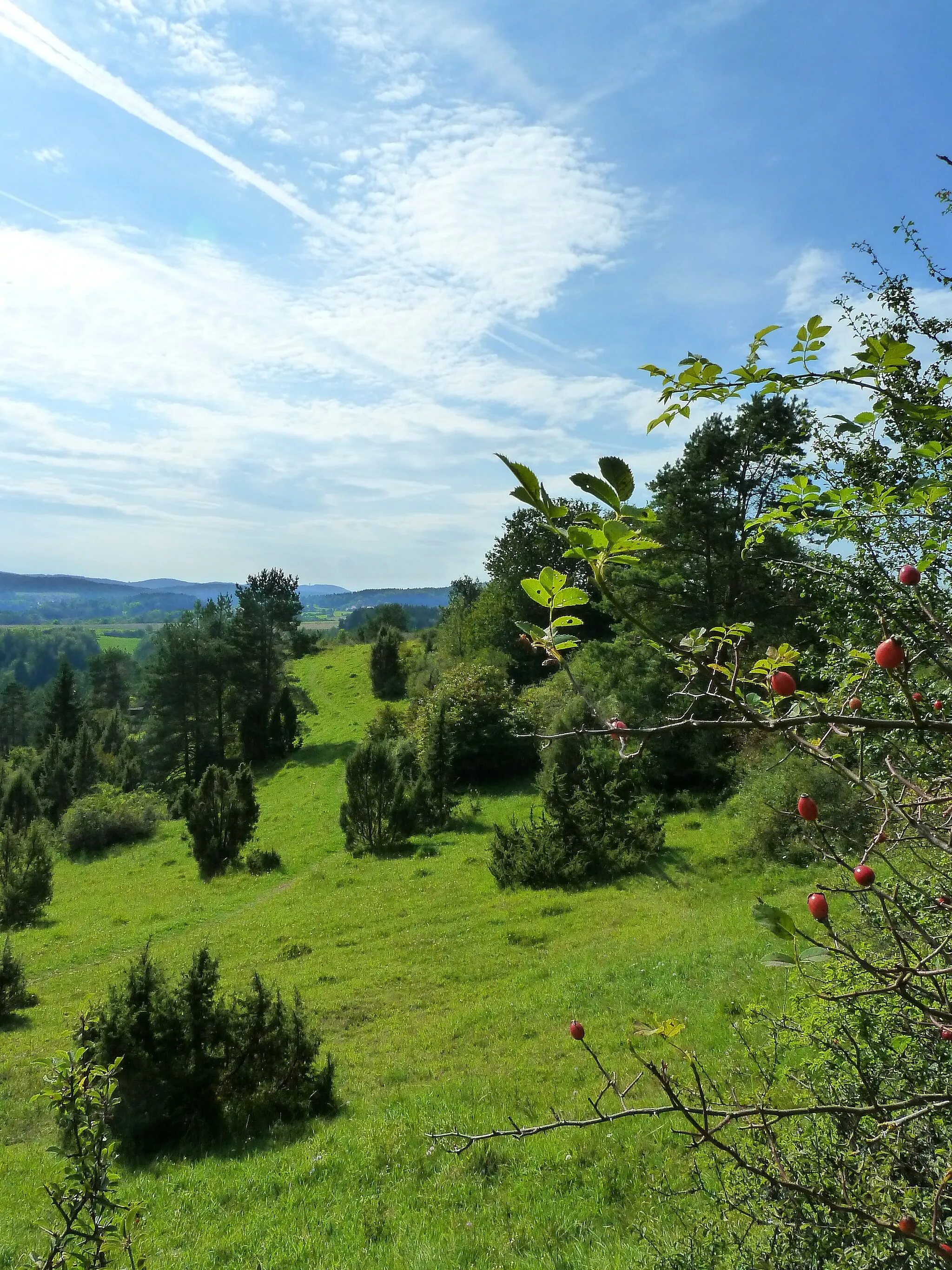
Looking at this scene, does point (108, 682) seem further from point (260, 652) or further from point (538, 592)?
point (538, 592)

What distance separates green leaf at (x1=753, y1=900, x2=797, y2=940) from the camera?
3.85 feet

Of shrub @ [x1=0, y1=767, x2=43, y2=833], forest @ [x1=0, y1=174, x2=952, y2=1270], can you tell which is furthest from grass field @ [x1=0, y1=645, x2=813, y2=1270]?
shrub @ [x1=0, y1=767, x2=43, y2=833]

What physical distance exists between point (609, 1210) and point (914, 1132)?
12.4ft

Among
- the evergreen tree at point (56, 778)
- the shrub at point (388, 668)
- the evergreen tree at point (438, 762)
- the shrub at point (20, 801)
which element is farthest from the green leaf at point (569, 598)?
the shrub at point (388, 668)

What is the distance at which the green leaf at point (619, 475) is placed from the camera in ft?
3.21

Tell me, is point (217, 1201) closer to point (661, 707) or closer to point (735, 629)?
point (735, 629)

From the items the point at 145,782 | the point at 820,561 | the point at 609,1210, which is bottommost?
the point at 145,782

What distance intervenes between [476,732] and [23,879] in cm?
1483

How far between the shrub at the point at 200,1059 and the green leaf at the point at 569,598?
8478 millimetres

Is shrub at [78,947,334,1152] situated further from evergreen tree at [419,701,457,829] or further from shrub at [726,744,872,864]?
evergreen tree at [419,701,457,829]

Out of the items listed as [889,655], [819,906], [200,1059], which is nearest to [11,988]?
[200,1059]

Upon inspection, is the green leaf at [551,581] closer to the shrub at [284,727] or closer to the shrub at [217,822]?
the shrub at [217,822]

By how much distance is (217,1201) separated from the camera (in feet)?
20.2

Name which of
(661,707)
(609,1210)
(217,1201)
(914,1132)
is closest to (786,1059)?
(609,1210)
